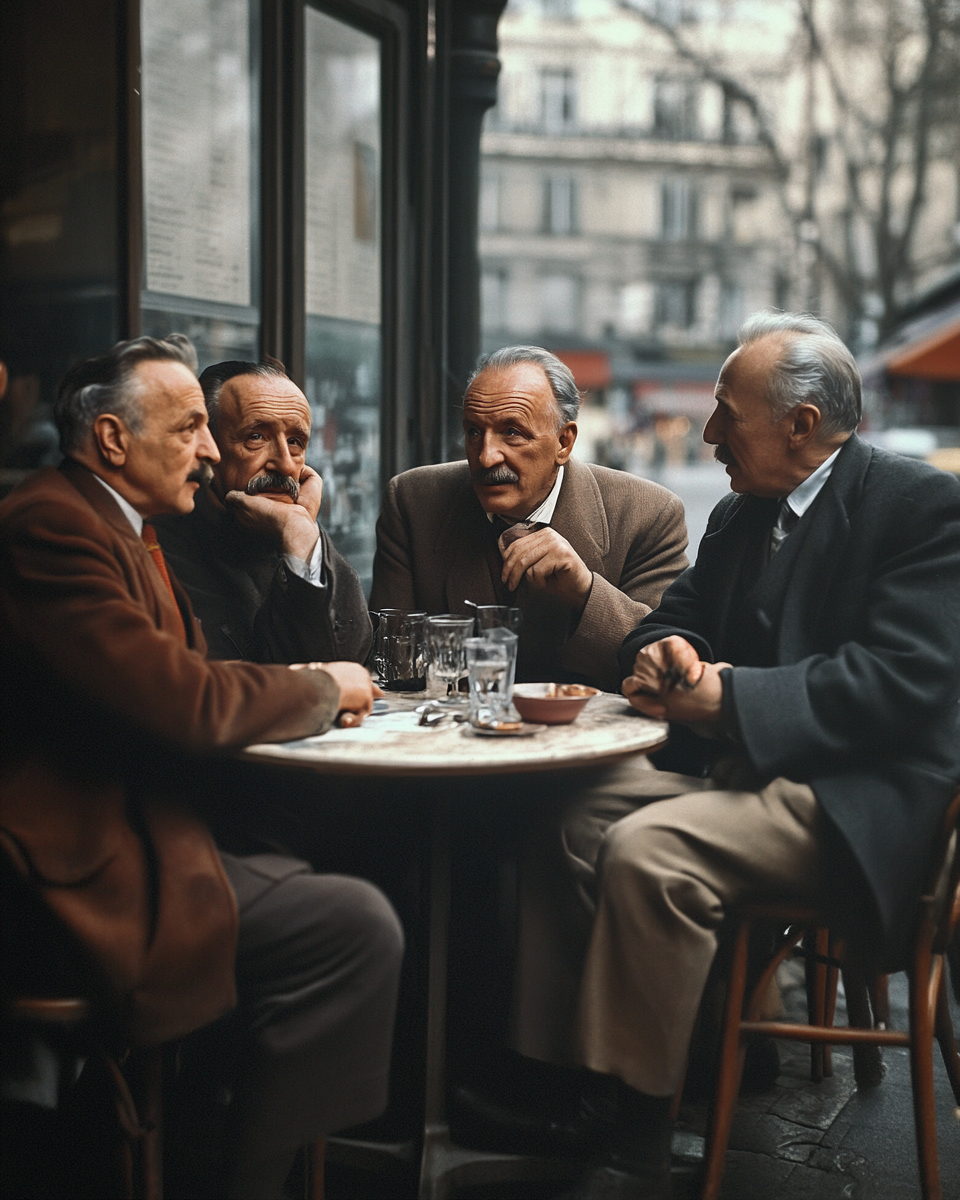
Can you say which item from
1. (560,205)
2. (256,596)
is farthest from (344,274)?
(560,205)

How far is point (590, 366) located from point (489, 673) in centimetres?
3739

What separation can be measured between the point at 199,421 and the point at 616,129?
132ft

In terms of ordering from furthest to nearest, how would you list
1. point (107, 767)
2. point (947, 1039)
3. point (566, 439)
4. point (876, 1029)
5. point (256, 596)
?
1. point (566, 439)
2. point (256, 596)
3. point (947, 1039)
4. point (876, 1029)
5. point (107, 767)

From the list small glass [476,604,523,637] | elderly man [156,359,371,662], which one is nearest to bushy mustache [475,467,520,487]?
elderly man [156,359,371,662]

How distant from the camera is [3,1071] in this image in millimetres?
2785

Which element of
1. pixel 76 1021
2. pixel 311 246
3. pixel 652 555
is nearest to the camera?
pixel 76 1021

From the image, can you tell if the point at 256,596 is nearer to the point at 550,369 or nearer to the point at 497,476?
the point at 497,476

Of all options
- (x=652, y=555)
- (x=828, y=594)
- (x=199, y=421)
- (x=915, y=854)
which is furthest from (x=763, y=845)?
(x=199, y=421)

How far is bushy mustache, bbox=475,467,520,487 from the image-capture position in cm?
332

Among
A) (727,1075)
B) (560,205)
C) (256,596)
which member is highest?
(560,205)

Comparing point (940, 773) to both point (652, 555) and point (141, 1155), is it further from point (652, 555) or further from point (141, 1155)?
point (141, 1155)

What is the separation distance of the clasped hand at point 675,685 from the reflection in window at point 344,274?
9.07 ft

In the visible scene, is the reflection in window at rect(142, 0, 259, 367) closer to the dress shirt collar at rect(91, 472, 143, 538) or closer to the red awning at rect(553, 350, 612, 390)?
the dress shirt collar at rect(91, 472, 143, 538)

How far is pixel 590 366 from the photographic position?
128 feet
